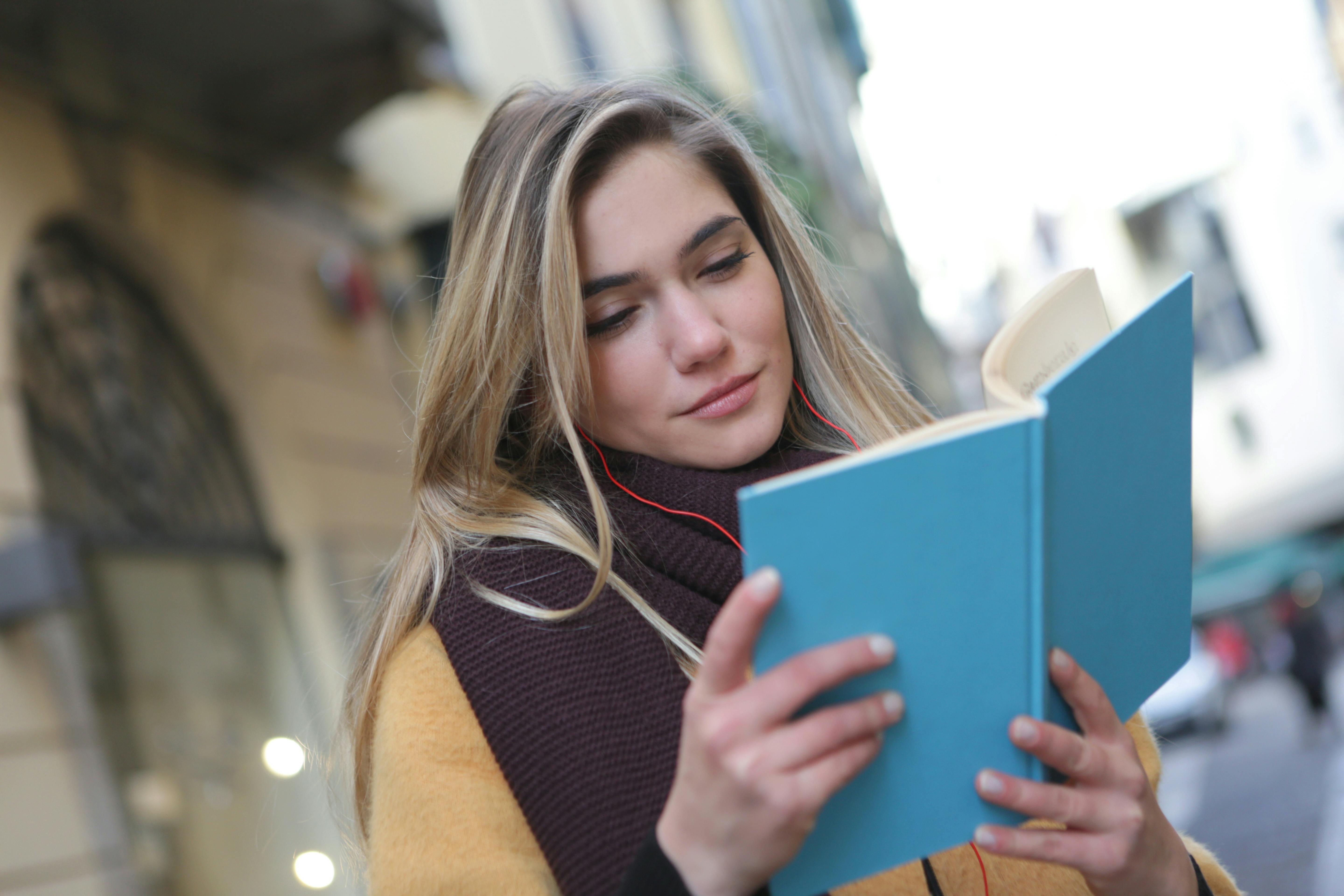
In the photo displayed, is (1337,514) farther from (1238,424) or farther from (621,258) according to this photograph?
(621,258)

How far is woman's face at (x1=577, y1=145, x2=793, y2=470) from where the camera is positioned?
1356 millimetres

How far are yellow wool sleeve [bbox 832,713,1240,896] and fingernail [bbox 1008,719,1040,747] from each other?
→ 14.1 inches

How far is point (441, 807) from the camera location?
1.07 metres

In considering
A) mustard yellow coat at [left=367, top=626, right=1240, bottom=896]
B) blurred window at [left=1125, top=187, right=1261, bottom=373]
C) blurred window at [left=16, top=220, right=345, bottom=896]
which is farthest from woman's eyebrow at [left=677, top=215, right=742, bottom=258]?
blurred window at [left=1125, top=187, right=1261, bottom=373]

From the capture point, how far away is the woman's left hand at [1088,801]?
86 cm

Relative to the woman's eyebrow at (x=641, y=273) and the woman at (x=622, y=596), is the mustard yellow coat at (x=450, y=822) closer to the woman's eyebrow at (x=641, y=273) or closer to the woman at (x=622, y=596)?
the woman at (x=622, y=596)

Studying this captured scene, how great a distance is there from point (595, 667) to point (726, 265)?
0.58m

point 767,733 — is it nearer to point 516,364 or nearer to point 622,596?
point 622,596

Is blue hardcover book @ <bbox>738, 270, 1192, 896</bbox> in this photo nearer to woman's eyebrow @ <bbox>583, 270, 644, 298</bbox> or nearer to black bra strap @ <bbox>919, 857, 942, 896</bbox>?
black bra strap @ <bbox>919, 857, 942, 896</bbox>

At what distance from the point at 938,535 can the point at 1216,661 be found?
1423 cm

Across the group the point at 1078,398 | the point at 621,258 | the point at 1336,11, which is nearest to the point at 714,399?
the point at 621,258

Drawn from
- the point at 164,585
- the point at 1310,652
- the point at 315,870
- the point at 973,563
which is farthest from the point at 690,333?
the point at 1310,652

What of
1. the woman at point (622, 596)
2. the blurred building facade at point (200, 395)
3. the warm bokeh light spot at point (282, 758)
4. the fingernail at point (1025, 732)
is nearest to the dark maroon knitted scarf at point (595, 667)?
the woman at point (622, 596)

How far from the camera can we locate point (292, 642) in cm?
466
